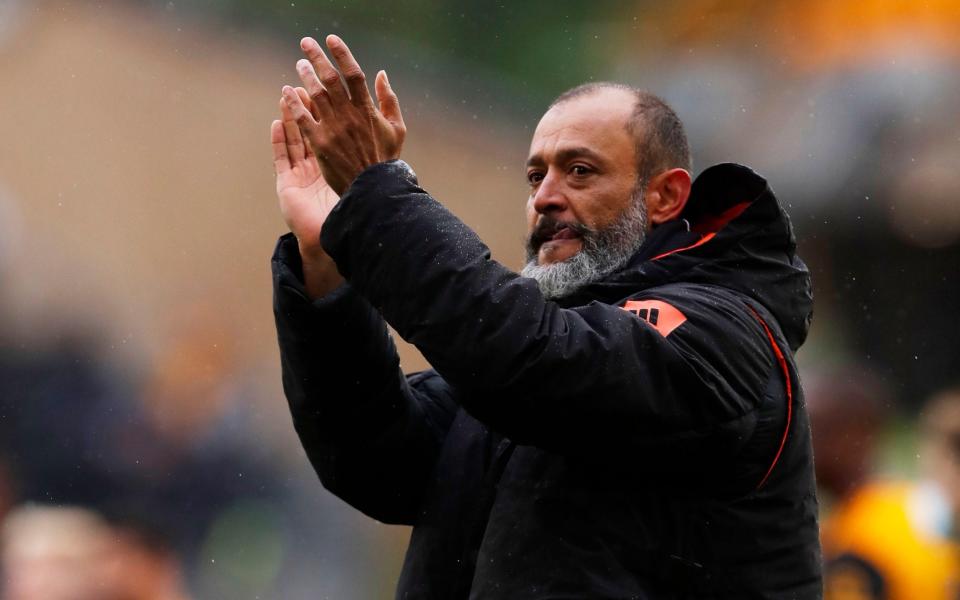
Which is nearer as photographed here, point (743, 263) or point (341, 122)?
point (341, 122)

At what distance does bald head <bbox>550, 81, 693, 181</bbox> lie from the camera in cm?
268

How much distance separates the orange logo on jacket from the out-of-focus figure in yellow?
217 cm

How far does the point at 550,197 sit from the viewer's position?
102 inches

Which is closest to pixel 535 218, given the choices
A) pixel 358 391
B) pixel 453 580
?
pixel 358 391

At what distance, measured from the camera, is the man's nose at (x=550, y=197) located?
2.59 m

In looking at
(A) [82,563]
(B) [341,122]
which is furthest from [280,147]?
(A) [82,563]

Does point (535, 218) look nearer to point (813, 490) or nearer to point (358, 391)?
point (358, 391)

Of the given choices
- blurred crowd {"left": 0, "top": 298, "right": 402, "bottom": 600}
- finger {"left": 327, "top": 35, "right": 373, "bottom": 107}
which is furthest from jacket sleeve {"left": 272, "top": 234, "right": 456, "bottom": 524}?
blurred crowd {"left": 0, "top": 298, "right": 402, "bottom": 600}

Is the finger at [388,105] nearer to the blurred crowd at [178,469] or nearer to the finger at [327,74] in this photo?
the finger at [327,74]

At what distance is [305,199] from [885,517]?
8.19 feet

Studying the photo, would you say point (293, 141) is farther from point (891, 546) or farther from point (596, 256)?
point (891, 546)

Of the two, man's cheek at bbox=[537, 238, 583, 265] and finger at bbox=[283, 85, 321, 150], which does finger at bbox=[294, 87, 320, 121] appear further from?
man's cheek at bbox=[537, 238, 583, 265]

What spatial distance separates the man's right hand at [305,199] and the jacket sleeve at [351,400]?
32 mm

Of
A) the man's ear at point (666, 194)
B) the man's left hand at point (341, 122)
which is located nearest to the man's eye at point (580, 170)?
the man's ear at point (666, 194)
